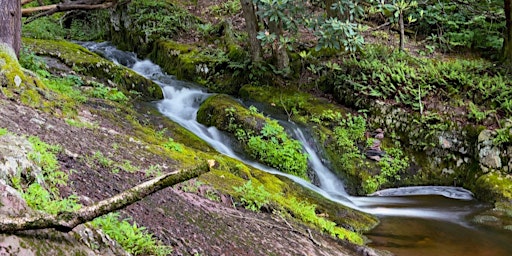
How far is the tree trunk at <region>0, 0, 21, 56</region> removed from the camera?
6.15 meters

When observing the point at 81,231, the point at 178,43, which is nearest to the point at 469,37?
the point at 178,43

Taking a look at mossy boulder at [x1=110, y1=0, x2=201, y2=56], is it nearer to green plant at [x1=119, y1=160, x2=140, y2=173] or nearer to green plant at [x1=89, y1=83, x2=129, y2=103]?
green plant at [x1=89, y1=83, x2=129, y2=103]

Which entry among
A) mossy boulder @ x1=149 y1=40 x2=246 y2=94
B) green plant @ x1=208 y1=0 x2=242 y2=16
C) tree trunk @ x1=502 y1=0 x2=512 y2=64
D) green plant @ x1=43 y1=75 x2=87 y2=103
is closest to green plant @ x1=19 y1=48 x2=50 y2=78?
green plant @ x1=43 y1=75 x2=87 y2=103

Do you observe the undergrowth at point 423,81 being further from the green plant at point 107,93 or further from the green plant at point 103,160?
the green plant at point 103,160

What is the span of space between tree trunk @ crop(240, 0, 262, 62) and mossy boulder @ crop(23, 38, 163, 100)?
2.81 m

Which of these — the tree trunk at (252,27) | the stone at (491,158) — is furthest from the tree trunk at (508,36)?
the tree trunk at (252,27)

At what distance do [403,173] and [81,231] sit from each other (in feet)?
25.9

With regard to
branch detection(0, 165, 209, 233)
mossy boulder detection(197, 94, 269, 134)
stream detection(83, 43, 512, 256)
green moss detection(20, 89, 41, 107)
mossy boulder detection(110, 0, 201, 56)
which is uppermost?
mossy boulder detection(110, 0, 201, 56)

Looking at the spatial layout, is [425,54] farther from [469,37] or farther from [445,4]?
[445,4]

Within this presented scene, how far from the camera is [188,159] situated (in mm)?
5695

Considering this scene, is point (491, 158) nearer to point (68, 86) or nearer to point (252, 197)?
point (252, 197)

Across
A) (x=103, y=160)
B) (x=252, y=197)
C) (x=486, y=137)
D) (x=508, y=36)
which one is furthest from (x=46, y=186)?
(x=508, y=36)

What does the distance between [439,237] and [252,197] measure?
128 inches

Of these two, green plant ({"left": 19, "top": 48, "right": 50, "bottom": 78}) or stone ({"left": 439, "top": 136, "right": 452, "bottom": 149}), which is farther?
stone ({"left": 439, "top": 136, "right": 452, "bottom": 149})
